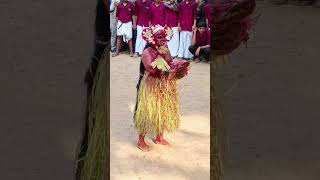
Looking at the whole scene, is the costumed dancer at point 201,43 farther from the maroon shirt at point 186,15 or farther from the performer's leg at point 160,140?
the performer's leg at point 160,140

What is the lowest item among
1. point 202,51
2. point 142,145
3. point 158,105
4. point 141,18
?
point 142,145

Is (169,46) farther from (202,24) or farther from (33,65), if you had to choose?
(33,65)

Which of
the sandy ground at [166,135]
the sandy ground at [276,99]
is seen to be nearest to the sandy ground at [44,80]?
the sandy ground at [166,135]

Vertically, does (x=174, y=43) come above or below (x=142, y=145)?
above

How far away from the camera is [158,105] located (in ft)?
6.36

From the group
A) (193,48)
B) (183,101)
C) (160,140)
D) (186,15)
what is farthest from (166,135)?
(186,15)

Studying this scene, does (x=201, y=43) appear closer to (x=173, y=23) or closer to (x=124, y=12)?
(x=173, y=23)

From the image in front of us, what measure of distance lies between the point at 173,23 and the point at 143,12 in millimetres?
106

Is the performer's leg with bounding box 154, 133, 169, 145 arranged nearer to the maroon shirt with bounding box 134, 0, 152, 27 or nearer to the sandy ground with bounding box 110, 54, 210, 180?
the sandy ground with bounding box 110, 54, 210, 180

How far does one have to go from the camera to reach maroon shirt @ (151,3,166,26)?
6.19ft

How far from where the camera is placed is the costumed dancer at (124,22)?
1.87 m

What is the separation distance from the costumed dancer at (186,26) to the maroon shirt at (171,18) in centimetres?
1

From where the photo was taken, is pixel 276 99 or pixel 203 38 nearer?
pixel 203 38

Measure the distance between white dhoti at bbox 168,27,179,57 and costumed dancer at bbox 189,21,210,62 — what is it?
47mm
